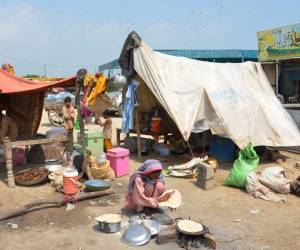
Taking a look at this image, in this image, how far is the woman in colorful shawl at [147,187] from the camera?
15.8 ft

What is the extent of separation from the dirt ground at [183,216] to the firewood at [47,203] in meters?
0.08

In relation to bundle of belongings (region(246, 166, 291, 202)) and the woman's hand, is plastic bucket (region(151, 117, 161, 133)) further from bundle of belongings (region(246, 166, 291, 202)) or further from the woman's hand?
the woman's hand

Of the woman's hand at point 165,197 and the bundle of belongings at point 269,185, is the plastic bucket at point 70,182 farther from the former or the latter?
the bundle of belongings at point 269,185

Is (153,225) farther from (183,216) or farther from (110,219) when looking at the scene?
(183,216)

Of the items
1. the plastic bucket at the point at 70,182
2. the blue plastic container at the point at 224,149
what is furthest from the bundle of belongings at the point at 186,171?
the plastic bucket at the point at 70,182

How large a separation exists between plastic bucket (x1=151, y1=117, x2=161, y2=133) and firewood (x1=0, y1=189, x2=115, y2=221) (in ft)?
10.8

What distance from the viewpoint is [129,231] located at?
169 inches

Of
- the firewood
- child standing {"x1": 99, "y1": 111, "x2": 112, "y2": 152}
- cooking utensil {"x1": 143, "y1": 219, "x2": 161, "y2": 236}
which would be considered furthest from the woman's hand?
child standing {"x1": 99, "y1": 111, "x2": 112, "y2": 152}

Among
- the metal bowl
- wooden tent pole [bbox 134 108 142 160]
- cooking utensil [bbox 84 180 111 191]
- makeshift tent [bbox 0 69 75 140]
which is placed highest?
makeshift tent [bbox 0 69 75 140]

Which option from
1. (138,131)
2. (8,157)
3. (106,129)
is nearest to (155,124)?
(138,131)

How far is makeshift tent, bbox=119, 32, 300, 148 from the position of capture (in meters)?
8.07

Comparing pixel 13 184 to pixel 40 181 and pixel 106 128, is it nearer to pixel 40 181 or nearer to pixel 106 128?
pixel 40 181

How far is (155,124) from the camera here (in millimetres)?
9133

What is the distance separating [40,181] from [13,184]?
1.50 ft
